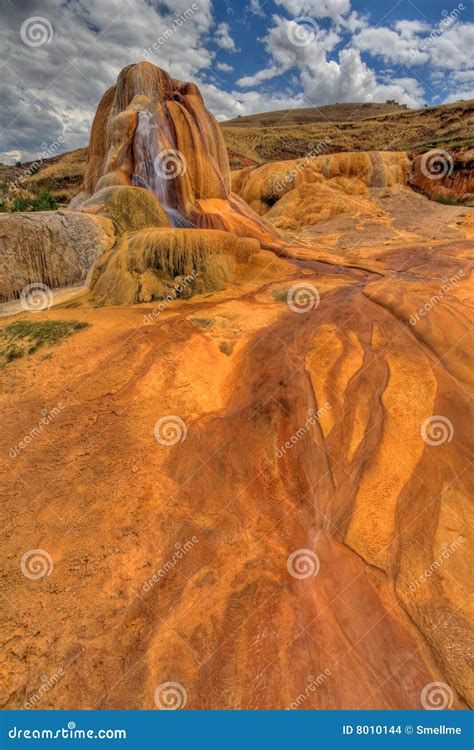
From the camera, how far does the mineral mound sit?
8.81 ft

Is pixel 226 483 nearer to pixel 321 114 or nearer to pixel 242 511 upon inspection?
pixel 242 511

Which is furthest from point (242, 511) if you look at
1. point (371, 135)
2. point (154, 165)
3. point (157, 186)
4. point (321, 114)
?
point (321, 114)

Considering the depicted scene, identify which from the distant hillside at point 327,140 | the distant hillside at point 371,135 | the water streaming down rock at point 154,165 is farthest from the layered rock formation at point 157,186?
the distant hillside at point 327,140

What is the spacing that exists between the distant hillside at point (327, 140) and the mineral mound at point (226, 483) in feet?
71.4

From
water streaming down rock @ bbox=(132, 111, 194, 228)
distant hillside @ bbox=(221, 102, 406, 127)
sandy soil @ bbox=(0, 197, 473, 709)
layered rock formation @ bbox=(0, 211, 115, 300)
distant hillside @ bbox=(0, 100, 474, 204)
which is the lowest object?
sandy soil @ bbox=(0, 197, 473, 709)

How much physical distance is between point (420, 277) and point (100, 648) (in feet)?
29.2

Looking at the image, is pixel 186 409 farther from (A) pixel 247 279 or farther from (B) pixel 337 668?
(A) pixel 247 279

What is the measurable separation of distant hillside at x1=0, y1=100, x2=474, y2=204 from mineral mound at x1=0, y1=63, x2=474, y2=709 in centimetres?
2176

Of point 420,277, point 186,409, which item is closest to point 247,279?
point 420,277

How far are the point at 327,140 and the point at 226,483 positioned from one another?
35.0 m

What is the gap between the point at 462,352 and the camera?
5.13 meters

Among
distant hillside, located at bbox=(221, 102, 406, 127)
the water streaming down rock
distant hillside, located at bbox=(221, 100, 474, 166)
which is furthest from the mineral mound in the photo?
distant hillside, located at bbox=(221, 102, 406, 127)

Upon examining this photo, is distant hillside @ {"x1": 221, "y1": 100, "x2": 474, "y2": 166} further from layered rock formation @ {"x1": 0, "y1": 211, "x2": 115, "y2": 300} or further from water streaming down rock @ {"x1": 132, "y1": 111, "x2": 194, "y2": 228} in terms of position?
layered rock formation @ {"x1": 0, "y1": 211, "x2": 115, "y2": 300}

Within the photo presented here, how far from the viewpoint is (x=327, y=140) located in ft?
101
